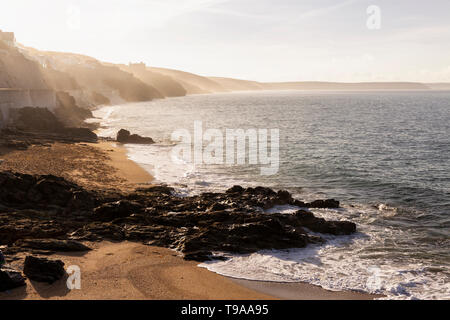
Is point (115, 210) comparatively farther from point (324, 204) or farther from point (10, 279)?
point (324, 204)

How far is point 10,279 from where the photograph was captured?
10.6 meters

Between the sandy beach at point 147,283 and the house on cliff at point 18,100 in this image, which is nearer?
the sandy beach at point 147,283

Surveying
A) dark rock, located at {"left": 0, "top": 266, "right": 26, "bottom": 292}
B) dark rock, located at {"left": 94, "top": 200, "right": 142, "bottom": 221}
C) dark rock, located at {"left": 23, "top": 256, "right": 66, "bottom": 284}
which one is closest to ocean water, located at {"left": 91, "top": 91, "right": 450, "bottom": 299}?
dark rock, located at {"left": 23, "top": 256, "right": 66, "bottom": 284}

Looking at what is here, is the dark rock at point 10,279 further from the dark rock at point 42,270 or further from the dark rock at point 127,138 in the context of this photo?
the dark rock at point 127,138

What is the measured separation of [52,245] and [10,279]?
2980 mm

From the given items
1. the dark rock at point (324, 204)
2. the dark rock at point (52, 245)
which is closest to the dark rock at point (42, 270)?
the dark rock at point (52, 245)

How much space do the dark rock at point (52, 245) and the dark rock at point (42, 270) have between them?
6.62 ft

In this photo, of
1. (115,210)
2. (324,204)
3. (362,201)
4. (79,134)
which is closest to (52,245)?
(115,210)

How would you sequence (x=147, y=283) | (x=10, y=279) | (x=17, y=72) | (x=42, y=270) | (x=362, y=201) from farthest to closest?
(x=17, y=72), (x=362, y=201), (x=147, y=283), (x=42, y=270), (x=10, y=279)

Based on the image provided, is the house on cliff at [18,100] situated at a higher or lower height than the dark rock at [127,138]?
higher

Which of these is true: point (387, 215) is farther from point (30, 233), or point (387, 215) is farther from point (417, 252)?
point (30, 233)

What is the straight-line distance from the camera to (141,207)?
18.2 metres

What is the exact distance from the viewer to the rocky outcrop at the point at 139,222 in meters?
14.6

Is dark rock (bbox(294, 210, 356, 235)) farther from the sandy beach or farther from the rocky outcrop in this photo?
the sandy beach
